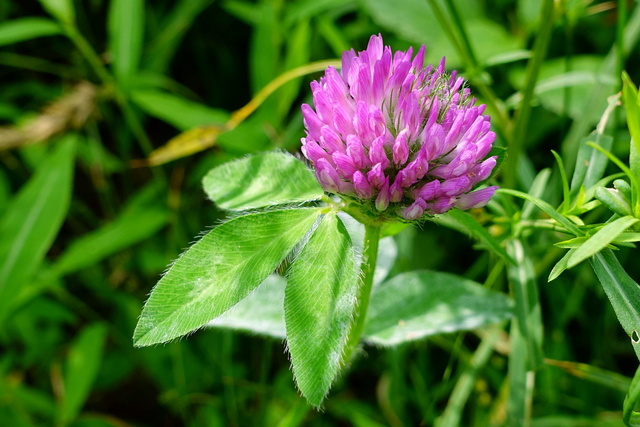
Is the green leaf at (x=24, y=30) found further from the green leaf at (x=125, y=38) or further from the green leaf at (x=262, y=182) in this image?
the green leaf at (x=262, y=182)

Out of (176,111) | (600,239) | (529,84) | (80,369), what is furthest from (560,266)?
(80,369)

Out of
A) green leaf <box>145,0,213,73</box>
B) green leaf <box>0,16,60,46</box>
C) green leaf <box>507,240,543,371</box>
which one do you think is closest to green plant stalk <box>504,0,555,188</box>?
green leaf <box>507,240,543,371</box>

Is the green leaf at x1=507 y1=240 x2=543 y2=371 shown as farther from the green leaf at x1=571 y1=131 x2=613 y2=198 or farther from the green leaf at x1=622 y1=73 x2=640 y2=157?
the green leaf at x1=622 y1=73 x2=640 y2=157

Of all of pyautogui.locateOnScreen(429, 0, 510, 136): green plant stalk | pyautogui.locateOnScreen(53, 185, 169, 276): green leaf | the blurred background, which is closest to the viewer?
pyautogui.locateOnScreen(429, 0, 510, 136): green plant stalk

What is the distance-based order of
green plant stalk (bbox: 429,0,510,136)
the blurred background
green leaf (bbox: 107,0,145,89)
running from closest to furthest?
green plant stalk (bbox: 429,0,510,136), the blurred background, green leaf (bbox: 107,0,145,89)

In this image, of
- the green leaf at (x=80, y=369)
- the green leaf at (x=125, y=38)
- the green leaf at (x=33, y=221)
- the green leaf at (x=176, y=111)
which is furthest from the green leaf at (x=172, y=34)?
the green leaf at (x=80, y=369)

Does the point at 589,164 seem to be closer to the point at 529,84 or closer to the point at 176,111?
the point at 529,84
